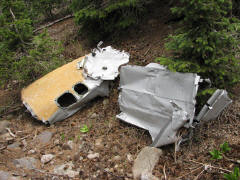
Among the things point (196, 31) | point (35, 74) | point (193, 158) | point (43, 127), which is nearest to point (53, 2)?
point (35, 74)

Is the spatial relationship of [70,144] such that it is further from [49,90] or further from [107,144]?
[49,90]

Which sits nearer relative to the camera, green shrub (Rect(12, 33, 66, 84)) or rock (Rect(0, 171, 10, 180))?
rock (Rect(0, 171, 10, 180))

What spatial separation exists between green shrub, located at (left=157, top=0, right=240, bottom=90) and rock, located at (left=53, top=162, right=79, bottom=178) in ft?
7.74

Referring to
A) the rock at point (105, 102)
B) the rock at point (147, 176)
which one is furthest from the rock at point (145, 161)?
the rock at point (105, 102)

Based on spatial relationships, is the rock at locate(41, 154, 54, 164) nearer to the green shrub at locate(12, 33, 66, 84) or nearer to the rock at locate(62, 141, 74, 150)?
the rock at locate(62, 141, 74, 150)

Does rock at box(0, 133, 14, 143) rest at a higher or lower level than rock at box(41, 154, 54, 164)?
lower

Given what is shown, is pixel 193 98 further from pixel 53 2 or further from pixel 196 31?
pixel 53 2

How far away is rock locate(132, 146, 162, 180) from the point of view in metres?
3.17

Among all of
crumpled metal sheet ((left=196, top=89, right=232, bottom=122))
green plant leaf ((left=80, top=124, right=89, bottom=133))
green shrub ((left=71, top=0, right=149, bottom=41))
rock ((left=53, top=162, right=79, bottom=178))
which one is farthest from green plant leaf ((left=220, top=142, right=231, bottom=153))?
green shrub ((left=71, top=0, right=149, bottom=41))

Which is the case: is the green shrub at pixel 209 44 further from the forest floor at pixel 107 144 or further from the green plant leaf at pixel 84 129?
the green plant leaf at pixel 84 129

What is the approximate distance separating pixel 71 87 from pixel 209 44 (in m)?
2.93

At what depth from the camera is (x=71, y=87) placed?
4.67 m

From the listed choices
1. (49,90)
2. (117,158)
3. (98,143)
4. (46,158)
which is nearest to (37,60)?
(49,90)

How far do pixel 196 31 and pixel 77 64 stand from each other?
291 cm
